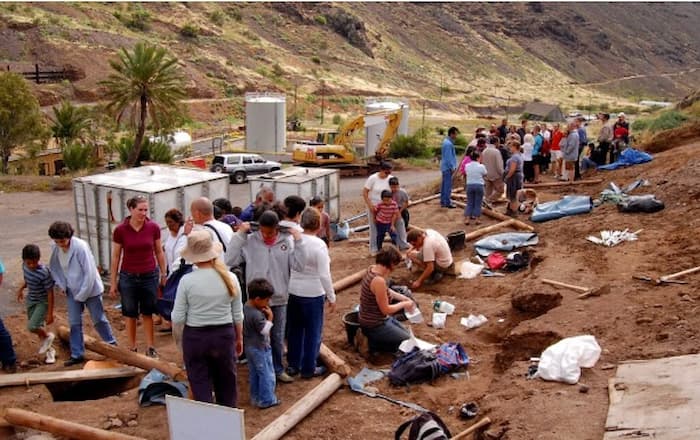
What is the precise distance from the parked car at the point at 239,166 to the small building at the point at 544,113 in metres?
39.0

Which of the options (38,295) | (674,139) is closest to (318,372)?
(38,295)

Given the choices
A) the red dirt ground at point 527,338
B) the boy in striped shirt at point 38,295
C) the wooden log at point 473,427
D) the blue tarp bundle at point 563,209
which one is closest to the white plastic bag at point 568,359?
the red dirt ground at point 527,338

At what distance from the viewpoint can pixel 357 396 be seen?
7.15 m

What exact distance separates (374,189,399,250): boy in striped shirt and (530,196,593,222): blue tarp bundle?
125 inches

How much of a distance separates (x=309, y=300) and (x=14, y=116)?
2984cm

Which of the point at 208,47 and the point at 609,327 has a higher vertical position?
the point at 208,47

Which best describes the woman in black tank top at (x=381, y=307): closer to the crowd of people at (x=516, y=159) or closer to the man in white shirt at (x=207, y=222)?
the man in white shirt at (x=207, y=222)

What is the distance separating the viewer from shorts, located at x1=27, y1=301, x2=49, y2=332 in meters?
8.45

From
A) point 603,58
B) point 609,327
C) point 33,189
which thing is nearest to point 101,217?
point 609,327

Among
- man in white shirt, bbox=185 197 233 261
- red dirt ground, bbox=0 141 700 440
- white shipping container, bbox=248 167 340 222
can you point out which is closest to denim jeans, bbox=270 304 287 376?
red dirt ground, bbox=0 141 700 440

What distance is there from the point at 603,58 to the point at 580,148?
403 feet

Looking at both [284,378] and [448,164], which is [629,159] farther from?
[284,378]

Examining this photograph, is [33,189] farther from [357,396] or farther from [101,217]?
[357,396]

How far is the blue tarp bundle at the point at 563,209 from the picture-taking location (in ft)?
45.5
